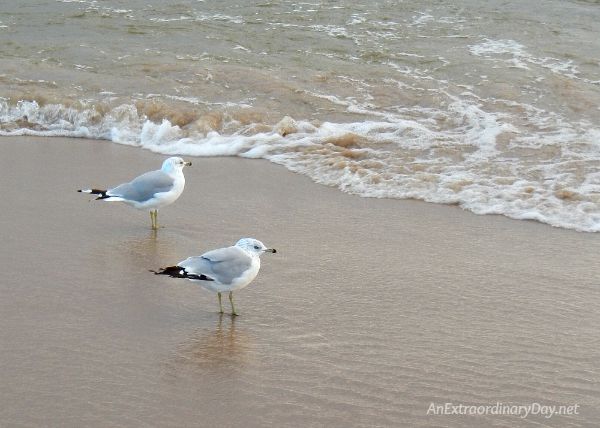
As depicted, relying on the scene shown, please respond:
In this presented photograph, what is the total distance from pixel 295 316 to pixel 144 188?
75.8 inches

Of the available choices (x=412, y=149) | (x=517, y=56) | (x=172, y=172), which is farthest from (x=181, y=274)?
(x=517, y=56)

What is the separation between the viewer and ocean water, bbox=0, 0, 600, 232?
7.64 m

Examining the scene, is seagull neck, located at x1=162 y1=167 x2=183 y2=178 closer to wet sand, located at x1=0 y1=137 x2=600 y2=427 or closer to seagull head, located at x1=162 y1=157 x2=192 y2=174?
seagull head, located at x1=162 y1=157 x2=192 y2=174

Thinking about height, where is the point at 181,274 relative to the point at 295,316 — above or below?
above

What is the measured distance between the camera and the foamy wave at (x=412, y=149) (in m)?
6.99

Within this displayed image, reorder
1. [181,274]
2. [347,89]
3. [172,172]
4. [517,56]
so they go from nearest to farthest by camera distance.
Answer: [181,274] < [172,172] < [347,89] < [517,56]

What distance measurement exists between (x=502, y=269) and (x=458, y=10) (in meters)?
9.29

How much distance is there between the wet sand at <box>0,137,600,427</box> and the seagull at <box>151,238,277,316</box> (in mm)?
181

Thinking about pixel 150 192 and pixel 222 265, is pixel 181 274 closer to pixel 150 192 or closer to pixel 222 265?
pixel 222 265

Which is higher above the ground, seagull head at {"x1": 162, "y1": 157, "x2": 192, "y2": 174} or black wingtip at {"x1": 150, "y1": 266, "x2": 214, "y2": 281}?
black wingtip at {"x1": 150, "y1": 266, "x2": 214, "y2": 281}

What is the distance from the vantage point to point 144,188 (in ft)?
20.7

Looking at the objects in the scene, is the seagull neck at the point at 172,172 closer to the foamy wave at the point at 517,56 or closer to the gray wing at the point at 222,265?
the gray wing at the point at 222,265

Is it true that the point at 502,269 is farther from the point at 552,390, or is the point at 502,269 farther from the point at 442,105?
the point at 442,105

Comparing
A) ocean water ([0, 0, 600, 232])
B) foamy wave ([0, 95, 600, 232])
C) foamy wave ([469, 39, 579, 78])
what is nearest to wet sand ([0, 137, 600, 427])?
foamy wave ([0, 95, 600, 232])
